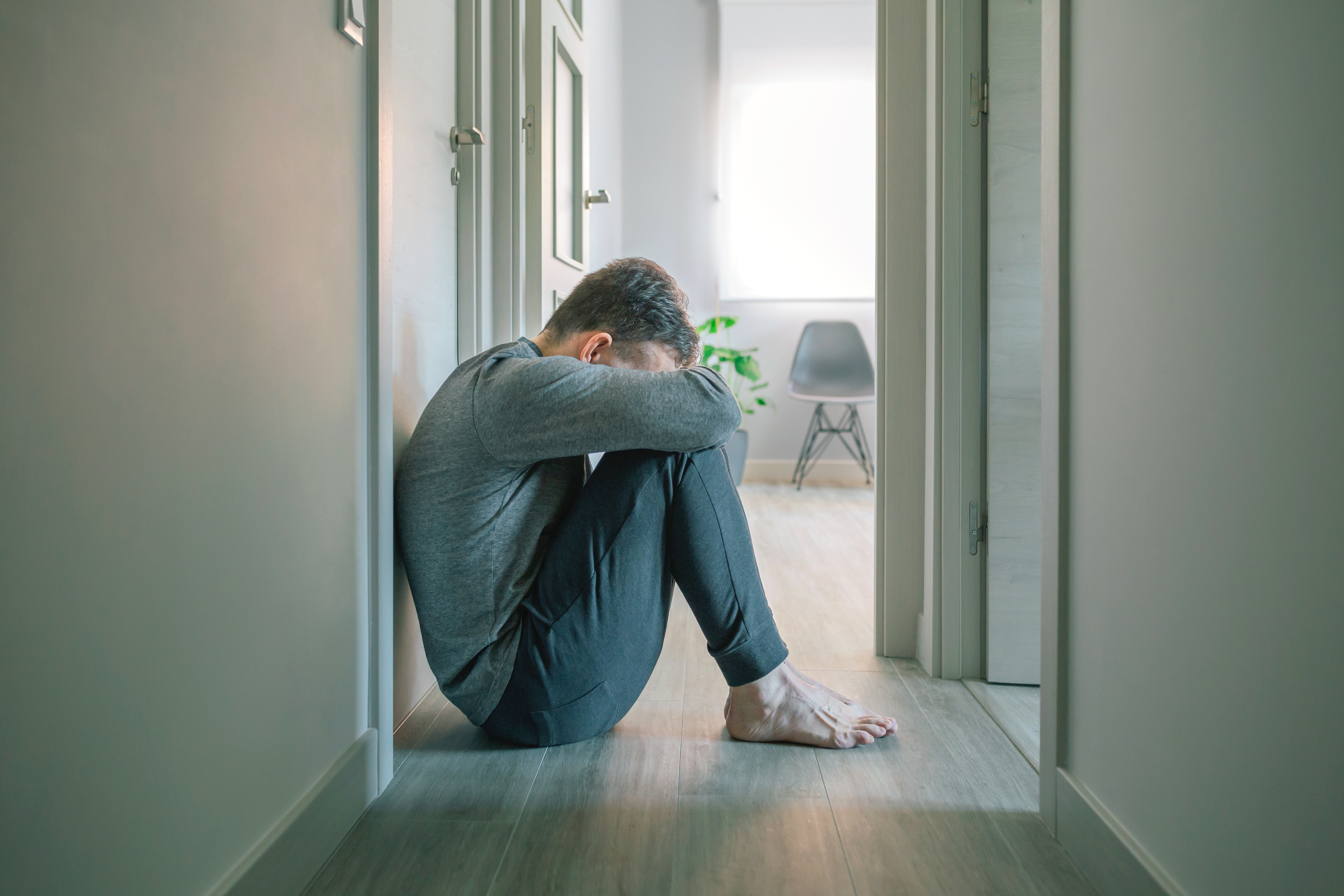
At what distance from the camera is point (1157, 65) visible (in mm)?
782

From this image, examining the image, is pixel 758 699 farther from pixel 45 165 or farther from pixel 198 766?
pixel 45 165

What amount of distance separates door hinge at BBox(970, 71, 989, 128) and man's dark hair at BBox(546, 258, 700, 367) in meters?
0.69

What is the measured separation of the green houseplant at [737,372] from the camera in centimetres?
425

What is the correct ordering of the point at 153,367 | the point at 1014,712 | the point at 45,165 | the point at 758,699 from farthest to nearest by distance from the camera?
the point at 1014,712, the point at 758,699, the point at 153,367, the point at 45,165

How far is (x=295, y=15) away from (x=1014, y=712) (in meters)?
1.41

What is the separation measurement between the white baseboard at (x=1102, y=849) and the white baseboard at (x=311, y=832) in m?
0.84

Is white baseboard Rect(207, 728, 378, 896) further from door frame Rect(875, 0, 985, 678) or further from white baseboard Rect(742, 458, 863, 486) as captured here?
white baseboard Rect(742, 458, 863, 486)

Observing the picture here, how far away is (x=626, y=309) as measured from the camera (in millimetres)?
1273

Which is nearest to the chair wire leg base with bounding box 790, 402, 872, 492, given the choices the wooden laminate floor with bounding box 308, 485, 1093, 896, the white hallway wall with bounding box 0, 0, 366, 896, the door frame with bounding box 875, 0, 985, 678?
the door frame with bounding box 875, 0, 985, 678

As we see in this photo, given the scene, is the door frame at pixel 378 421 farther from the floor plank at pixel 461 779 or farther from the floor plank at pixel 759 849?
the floor plank at pixel 759 849

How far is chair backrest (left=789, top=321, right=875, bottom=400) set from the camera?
449cm

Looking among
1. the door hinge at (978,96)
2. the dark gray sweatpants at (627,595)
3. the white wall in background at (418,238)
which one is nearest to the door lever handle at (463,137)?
the white wall in background at (418,238)

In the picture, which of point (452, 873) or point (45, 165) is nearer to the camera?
point (45, 165)

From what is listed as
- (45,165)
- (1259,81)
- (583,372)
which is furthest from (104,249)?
(1259,81)
